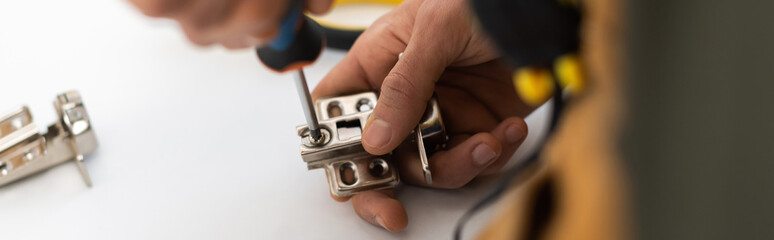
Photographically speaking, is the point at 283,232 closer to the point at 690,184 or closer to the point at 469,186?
the point at 469,186

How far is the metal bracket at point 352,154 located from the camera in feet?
1.86

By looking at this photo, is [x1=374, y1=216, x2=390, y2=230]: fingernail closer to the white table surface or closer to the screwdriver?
the white table surface

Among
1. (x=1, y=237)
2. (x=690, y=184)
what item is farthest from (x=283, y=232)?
(x=690, y=184)

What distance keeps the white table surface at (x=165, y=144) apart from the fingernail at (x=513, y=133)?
1.9 inches

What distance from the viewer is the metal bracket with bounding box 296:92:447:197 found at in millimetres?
567

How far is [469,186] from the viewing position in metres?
0.62

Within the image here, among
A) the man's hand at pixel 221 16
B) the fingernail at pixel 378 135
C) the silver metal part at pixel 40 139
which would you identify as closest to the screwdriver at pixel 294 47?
the man's hand at pixel 221 16

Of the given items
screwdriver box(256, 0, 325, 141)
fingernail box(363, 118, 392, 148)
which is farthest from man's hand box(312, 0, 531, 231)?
screwdriver box(256, 0, 325, 141)

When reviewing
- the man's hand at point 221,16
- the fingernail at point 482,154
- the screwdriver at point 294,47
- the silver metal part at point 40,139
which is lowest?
the fingernail at point 482,154

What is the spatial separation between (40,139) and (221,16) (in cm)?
40

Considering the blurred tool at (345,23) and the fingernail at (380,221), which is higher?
the blurred tool at (345,23)

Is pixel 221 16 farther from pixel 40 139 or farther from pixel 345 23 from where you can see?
pixel 345 23

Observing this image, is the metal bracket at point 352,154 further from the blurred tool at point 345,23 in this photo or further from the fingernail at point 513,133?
the blurred tool at point 345,23

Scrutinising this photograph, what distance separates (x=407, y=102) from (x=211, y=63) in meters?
0.30
